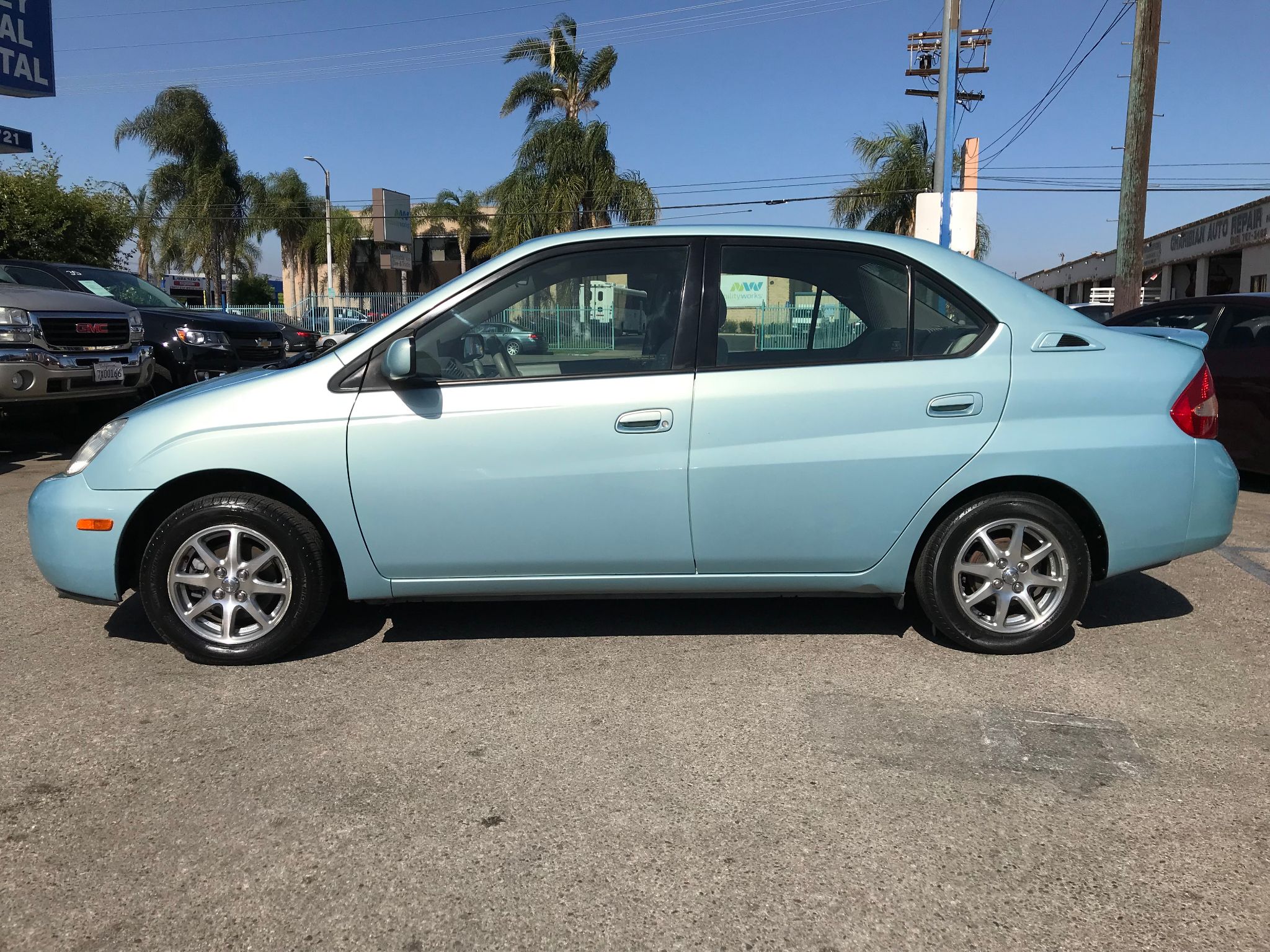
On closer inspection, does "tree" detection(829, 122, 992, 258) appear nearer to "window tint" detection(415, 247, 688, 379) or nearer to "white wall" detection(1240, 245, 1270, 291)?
"white wall" detection(1240, 245, 1270, 291)

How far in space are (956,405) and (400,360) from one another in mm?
2139

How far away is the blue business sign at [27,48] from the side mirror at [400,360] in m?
15.9

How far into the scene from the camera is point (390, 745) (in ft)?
10.6

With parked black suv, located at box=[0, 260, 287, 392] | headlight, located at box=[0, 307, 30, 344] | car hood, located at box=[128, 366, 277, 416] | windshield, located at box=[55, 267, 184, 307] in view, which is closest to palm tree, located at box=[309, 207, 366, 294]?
windshield, located at box=[55, 267, 184, 307]

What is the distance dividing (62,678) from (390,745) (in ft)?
5.10

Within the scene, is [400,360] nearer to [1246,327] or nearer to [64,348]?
[64,348]

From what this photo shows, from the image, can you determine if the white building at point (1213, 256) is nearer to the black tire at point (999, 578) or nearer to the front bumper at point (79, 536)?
the black tire at point (999, 578)

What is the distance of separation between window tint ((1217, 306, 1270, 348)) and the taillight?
13.9ft

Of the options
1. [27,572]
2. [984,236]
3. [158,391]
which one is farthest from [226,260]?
[27,572]

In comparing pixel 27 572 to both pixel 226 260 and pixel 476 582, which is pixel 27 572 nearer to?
pixel 476 582

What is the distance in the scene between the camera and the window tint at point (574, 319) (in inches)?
150

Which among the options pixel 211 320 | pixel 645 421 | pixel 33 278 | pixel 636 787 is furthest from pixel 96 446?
pixel 211 320

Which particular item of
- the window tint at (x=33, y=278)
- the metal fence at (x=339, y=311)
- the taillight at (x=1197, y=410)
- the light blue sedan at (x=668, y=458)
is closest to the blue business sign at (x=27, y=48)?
the window tint at (x=33, y=278)

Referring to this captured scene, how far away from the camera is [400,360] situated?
3.60m
